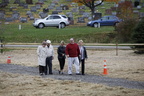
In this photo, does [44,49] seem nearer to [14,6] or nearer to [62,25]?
[62,25]

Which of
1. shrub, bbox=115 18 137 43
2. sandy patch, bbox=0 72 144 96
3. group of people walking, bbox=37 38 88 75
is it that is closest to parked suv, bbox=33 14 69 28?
shrub, bbox=115 18 137 43

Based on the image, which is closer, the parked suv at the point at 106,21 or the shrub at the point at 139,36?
the shrub at the point at 139,36

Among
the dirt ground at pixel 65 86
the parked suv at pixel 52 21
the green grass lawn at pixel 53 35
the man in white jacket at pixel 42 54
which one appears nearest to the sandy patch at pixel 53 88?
the dirt ground at pixel 65 86

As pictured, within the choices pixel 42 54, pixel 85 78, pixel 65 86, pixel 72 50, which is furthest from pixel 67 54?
pixel 65 86

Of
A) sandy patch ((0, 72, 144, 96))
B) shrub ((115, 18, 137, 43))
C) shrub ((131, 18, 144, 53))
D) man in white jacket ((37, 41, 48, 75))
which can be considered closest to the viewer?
sandy patch ((0, 72, 144, 96))

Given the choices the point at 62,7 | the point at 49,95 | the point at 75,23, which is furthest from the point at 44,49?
the point at 62,7

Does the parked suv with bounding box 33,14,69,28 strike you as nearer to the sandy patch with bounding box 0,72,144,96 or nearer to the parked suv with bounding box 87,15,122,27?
the parked suv with bounding box 87,15,122,27

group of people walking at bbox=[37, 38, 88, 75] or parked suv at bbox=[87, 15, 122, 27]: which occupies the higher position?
parked suv at bbox=[87, 15, 122, 27]

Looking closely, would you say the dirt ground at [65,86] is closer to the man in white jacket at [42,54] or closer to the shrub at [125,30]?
the man in white jacket at [42,54]

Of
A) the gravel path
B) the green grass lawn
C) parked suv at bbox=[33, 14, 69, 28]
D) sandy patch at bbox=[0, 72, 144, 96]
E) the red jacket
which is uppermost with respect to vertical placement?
parked suv at bbox=[33, 14, 69, 28]

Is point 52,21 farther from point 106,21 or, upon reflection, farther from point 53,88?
point 53,88

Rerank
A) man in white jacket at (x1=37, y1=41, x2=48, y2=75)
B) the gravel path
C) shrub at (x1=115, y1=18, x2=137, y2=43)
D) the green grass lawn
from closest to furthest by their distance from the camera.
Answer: the gravel path, man in white jacket at (x1=37, y1=41, x2=48, y2=75), shrub at (x1=115, y1=18, x2=137, y2=43), the green grass lawn

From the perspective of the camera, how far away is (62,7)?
64188 millimetres

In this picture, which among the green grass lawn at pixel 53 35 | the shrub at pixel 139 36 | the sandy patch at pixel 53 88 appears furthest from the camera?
the green grass lawn at pixel 53 35
